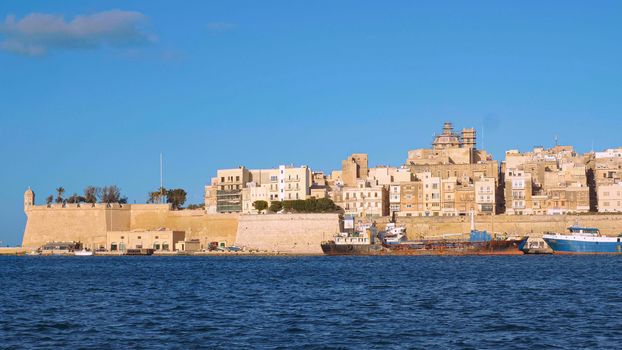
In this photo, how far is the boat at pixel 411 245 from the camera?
7575cm

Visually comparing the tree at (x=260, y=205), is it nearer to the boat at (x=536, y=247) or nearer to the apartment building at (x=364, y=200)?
the apartment building at (x=364, y=200)

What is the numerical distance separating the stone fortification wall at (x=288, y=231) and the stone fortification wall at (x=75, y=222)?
46.7 ft

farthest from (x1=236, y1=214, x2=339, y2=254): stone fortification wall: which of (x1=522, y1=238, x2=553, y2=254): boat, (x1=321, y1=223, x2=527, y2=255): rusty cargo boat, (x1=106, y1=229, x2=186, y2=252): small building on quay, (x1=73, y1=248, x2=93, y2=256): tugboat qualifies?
(x1=522, y1=238, x2=553, y2=254): boat

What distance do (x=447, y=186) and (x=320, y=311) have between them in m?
63.7

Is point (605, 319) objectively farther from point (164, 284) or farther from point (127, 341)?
point (164, 284)

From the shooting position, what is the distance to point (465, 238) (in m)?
82.7

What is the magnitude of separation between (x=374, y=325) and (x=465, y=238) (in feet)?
191

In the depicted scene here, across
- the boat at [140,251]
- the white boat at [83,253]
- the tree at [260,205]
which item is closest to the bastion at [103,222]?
the white boat at [83,253]

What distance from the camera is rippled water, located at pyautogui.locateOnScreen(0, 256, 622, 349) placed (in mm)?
23031

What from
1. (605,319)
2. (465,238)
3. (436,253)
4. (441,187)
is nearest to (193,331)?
(605,319)

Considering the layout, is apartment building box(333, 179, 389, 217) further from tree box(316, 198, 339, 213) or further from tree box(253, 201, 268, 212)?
tree box(253, 201, 268, 212)

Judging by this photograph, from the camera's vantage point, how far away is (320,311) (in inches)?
1156

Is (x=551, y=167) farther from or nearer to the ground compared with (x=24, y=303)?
farther from the ground

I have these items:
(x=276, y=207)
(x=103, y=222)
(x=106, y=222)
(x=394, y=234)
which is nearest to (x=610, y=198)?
(x=394, y=234)
